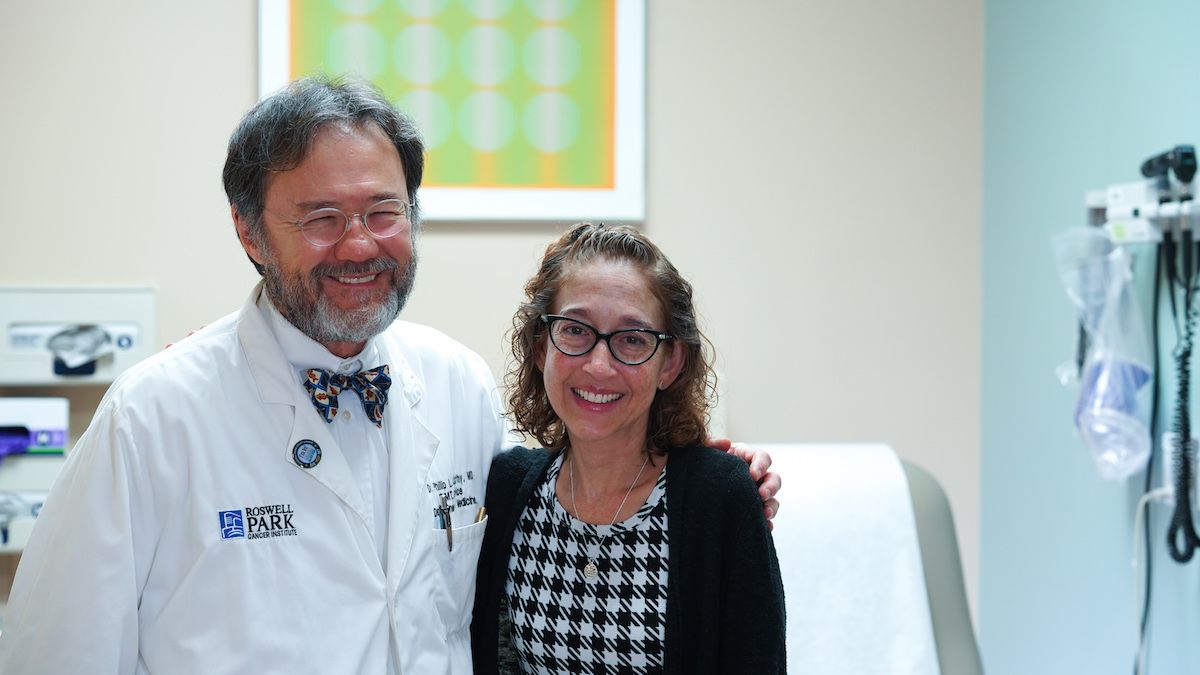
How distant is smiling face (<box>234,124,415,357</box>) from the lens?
55.6 inches

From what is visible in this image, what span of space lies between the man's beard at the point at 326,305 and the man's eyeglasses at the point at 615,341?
242mm

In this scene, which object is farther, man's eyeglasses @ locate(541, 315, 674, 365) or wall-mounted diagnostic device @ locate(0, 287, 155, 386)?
wall-mounted diagnostic device @ locate(0, 287, 155, 386)

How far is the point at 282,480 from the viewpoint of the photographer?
1420 mm

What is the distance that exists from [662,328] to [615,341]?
0.08m

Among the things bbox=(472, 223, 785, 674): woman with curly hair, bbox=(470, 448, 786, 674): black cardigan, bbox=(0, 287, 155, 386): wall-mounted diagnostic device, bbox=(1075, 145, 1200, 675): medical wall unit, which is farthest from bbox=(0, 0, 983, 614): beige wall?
bbox=(470, 448, 786, 674): black cardigan

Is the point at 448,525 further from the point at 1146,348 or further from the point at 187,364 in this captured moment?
the point at 1146,348

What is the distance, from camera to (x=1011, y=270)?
2734mm

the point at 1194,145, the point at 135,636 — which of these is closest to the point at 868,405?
the point at 1194,145

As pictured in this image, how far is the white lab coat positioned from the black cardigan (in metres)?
0.36

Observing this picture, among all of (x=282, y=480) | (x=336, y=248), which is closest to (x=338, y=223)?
(x=336, y=248)

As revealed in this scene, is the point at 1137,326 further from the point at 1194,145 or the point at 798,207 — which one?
the point at 798,207

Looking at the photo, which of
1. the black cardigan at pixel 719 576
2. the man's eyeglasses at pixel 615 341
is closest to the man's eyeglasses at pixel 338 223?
the man's eyeglasses at pixel 615 341

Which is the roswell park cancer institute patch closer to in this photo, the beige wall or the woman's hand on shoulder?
the woman's hand on shoulder

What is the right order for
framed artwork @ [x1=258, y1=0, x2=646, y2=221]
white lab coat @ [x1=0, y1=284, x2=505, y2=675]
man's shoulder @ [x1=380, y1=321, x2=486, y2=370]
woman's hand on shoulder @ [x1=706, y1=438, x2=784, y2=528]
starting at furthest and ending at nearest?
1. framed artwork @ [x1=258, y1=0, x2=646, y2=221]
2. man's shoulder @ [x1=380, y1=321, x2=486, y2=370]
3. woman's hand on shoulder @ [x1=706, y1=438, x2=784, y2=528]
4. white lab coat @ [x1=0, y1=284, x2=505, y2=675]
